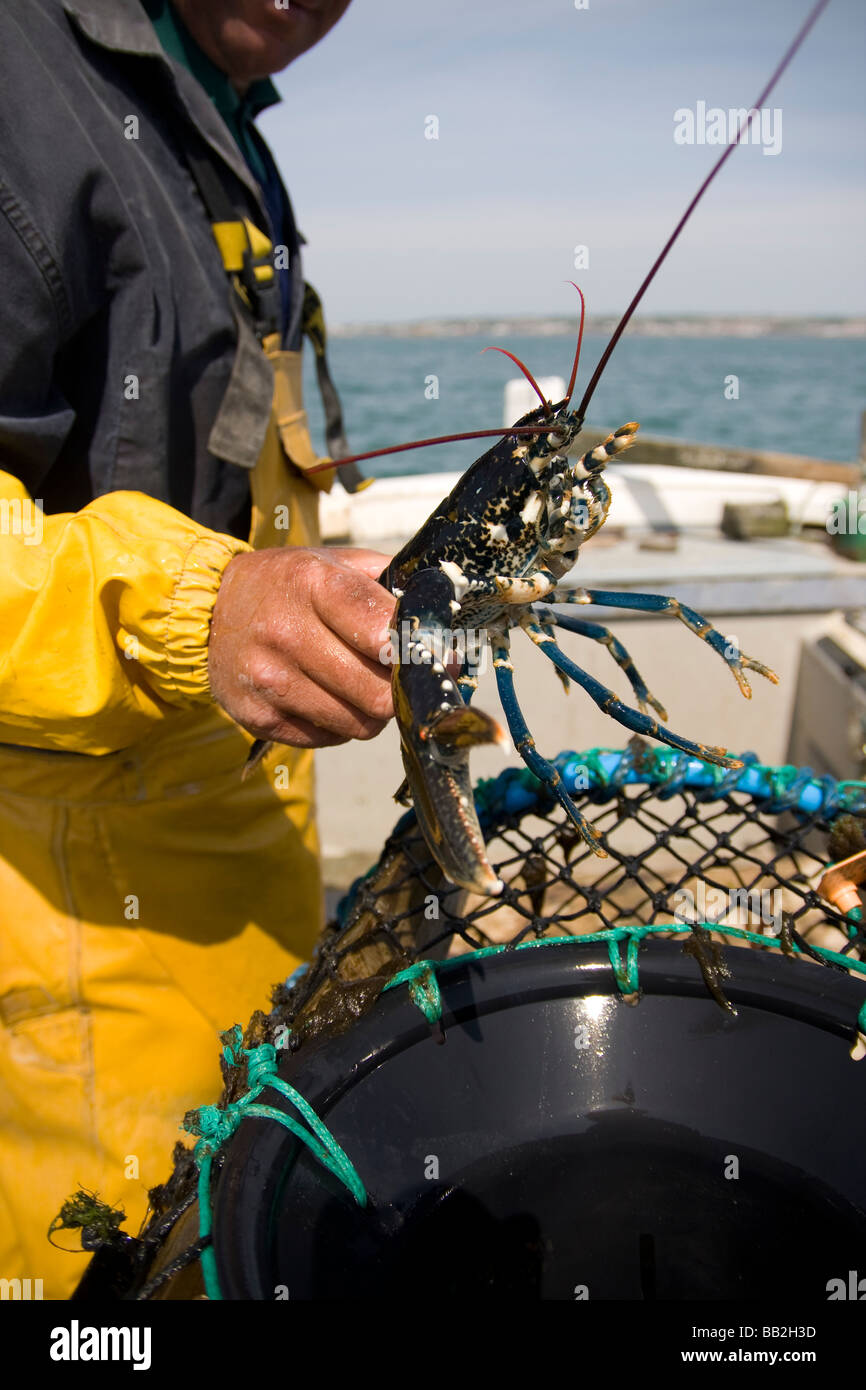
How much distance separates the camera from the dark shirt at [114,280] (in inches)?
65.6

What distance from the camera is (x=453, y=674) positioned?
1.39 meters

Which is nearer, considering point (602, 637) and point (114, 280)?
point (114, 280)

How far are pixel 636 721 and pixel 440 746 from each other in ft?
2.78

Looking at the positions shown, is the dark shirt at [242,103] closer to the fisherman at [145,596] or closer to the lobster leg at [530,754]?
the fisherman at [145,596]

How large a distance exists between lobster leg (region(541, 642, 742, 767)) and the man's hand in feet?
1.66

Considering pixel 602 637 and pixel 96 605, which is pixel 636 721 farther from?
pixel 96 605

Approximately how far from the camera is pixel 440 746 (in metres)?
1.20

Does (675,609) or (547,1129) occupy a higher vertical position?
(675,609)

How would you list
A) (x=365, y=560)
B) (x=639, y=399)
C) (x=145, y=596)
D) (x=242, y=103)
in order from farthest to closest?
(x=639, y=399)
(x=242, y=103)
(x=365, y=560)
(x=145, y=596)

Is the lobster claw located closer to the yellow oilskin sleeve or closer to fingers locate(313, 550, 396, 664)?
fingers locate(313, 550, 396, 664)

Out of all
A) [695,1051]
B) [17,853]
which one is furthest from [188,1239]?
[17,853]

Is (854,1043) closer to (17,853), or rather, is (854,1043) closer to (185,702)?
(185,702)

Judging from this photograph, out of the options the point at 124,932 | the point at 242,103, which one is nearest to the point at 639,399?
the point at 242,103

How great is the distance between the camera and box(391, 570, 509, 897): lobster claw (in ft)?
3.72
